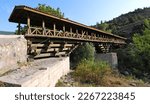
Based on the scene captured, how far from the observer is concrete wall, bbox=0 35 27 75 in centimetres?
1261

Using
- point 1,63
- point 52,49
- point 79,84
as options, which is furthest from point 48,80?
point 52,49

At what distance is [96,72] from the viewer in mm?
16594

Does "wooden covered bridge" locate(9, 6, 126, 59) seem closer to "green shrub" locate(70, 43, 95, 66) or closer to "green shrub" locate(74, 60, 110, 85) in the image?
"green shrub" locate(70, 43, 95, 66)

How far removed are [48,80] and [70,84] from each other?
2.77 meters

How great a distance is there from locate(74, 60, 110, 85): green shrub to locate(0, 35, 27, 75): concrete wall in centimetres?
352

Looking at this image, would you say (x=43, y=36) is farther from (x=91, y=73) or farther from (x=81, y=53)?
(x=81, y=53)

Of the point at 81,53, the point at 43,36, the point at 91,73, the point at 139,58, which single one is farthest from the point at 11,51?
the point at 139,58

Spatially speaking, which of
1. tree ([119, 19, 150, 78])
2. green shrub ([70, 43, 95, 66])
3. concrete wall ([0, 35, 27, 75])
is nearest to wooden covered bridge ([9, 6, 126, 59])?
green shrub ([70, 43, 95, 66])

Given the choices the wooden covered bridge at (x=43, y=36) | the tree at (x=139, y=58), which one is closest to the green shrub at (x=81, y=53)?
the wooden covered bridge at (x=43, y=36)

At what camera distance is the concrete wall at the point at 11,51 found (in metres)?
12.6

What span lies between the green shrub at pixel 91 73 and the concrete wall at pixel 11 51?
3522 millimetres

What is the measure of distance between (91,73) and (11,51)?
5.12 meters

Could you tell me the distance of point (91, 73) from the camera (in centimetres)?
1647

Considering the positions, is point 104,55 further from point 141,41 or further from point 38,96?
point 38,96
